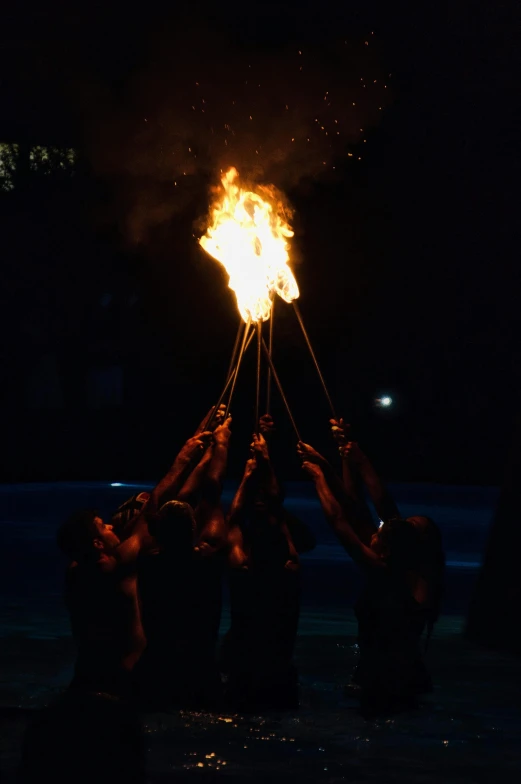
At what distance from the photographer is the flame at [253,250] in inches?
339

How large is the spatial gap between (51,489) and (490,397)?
474 inches

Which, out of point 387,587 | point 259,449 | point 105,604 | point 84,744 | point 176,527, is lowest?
point 84,744

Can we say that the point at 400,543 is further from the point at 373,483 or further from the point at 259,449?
the point at 259,449

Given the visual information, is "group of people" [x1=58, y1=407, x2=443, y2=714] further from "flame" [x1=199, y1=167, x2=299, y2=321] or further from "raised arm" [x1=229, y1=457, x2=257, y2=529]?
"flame" [x1=199, y1=167, x2=299, y2=321]

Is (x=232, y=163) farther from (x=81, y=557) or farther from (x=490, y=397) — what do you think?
(x=490, y=397)

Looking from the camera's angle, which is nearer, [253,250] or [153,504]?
[153,504]

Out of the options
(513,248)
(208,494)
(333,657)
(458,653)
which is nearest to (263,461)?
(208,494)

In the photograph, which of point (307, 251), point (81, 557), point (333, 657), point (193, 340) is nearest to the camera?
point (81, 557)

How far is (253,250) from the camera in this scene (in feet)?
28.5

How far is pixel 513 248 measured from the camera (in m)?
32.6

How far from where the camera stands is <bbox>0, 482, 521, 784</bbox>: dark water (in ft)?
20.2

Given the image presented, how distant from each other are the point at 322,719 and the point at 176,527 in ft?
4.51

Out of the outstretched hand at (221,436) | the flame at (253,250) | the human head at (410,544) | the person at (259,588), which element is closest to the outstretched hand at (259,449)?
the person at (259,588)

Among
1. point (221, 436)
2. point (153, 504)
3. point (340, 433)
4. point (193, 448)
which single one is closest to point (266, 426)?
point (221, 436)
